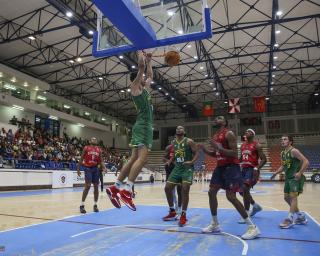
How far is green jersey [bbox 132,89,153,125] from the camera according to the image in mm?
4590

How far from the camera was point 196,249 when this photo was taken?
4359 mm

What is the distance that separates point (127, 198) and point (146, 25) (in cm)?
297

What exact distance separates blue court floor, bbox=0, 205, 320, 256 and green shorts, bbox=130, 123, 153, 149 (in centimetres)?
144

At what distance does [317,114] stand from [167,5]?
3657cm

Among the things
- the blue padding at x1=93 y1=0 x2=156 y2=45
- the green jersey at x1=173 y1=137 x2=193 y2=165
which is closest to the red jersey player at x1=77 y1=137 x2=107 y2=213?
the green jersey at x1=173 y1=137 x2=193 y2=165

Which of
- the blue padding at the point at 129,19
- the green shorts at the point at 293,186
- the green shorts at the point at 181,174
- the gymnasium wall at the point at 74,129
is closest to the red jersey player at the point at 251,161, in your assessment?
the green shorts at the point at 293,186

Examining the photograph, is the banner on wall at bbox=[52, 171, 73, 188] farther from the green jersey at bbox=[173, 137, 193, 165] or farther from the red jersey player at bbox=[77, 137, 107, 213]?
the green jersey at bbox=[173, 137, 193, 165]

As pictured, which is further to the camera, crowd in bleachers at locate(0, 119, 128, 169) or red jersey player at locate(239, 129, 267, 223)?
crowd in bleachers at locate(0, 119, 128, 169)

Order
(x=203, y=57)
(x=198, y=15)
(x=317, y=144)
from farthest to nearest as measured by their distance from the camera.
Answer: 1. (x=317, y=144)
2. (x=203, y=57)
3. (x=198, y=15)

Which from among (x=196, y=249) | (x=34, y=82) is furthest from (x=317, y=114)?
(x=196, y=249)

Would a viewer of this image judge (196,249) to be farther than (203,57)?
No

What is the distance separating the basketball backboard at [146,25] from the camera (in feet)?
15.9

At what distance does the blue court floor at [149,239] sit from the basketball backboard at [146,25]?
11.0ft

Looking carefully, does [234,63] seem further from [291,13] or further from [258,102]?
[291,13]
